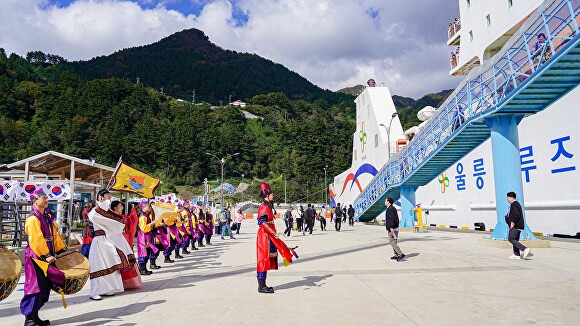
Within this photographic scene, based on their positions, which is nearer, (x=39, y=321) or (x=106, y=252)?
(x=39, y=321)

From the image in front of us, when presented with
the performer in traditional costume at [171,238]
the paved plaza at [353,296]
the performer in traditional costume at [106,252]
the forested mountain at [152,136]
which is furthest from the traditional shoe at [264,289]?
the forested mountain at [152,136]

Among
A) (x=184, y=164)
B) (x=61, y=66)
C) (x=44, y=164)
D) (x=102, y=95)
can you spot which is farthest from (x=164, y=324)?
(x=61, y=66)

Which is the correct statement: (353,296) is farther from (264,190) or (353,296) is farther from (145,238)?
(145,238)

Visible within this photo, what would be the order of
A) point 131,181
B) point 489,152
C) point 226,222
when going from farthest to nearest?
point 226,222 < point 489,152 < point 131,181

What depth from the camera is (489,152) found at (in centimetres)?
1903

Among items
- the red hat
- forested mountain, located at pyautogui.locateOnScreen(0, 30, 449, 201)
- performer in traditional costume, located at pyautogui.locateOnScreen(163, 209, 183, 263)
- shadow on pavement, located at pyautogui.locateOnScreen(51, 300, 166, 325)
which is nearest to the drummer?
shadow on pavement, located at pyautogui.locateOnScreen(51, 300, 166, 325)

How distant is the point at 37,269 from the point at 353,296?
4.41 meters

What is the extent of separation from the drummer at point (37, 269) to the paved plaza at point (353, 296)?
16.2 inches

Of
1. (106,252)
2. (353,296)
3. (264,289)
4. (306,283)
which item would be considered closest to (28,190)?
(106,252)

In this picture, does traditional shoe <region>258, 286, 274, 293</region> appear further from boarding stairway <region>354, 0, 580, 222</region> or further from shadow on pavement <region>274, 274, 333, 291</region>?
boarding stairway <region>354, 0, 580, 222</region>

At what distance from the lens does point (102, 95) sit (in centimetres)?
10631

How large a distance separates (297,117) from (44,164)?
13538 centimetres

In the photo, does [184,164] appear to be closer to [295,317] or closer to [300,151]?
[300,151]

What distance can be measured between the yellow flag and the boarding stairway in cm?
1148
